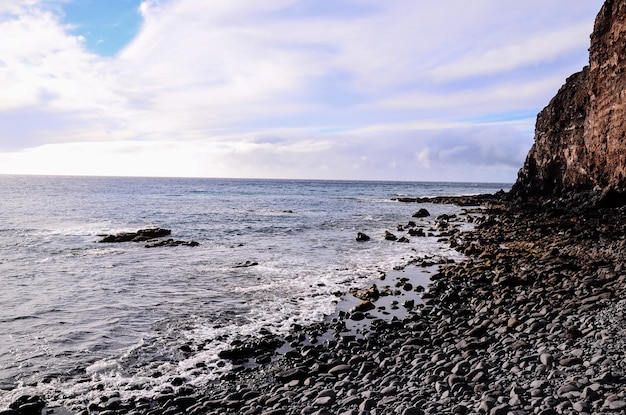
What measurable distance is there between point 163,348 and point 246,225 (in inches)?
1153

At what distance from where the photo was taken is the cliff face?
3369cm

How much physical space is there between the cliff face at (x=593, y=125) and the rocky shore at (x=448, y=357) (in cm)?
2344

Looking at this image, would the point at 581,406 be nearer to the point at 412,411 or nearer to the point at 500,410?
the point at 500,410

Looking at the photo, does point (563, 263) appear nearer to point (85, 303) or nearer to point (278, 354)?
point (278, 354)

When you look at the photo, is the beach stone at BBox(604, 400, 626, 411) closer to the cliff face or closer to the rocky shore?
the rocky shore

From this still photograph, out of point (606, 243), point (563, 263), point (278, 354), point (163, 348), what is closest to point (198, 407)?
point (278, 354)

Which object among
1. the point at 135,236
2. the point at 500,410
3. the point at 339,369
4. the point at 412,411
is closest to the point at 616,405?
the point at 500,410

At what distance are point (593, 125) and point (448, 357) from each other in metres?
39.5

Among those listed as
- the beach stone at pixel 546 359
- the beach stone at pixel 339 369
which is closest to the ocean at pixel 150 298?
the beach stone at pixel 339 369

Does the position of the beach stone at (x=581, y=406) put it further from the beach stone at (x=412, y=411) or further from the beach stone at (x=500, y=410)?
the beach stone at (x=412, y=411)

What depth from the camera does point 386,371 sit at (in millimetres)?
8945

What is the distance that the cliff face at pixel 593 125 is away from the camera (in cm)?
3369

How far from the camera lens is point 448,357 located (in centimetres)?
911

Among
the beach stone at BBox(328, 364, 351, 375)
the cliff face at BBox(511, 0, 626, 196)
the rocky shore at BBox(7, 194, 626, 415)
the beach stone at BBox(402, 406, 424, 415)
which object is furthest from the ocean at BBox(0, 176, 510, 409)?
the cliff face at BBox(511, 0, 626, 196)
